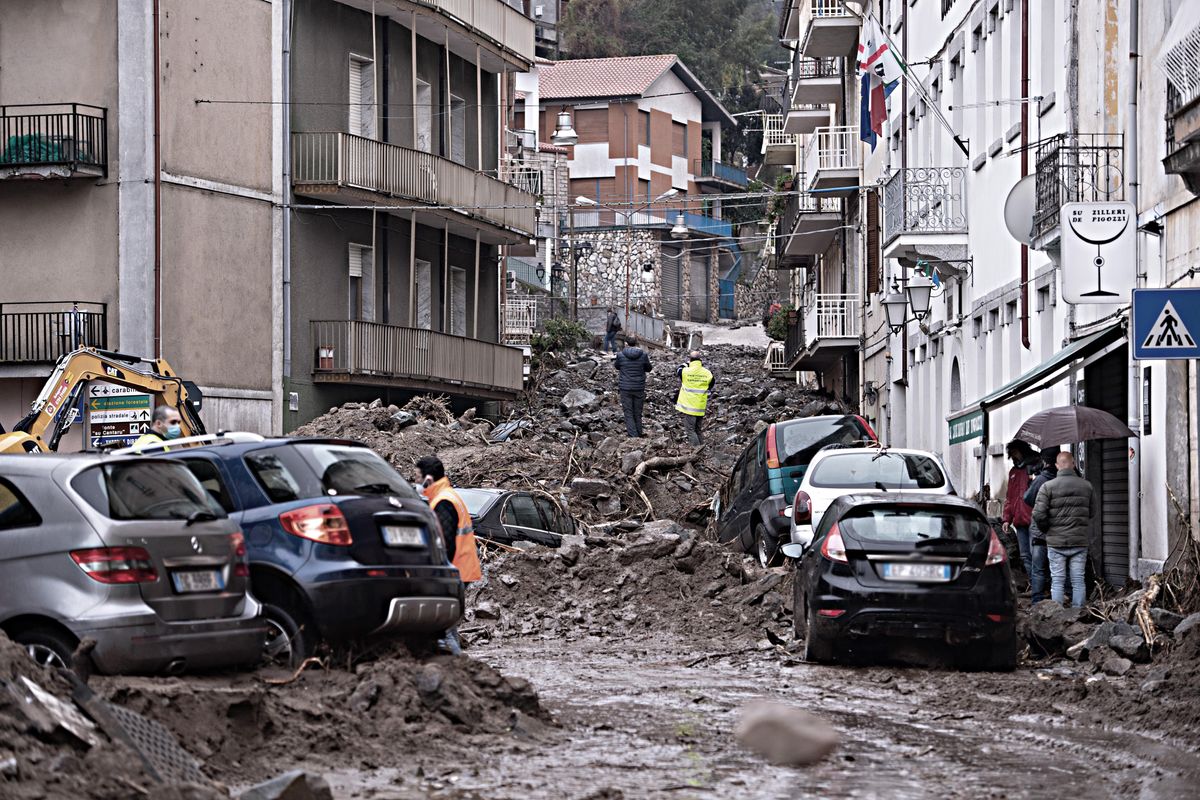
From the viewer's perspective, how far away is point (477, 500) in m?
23.6

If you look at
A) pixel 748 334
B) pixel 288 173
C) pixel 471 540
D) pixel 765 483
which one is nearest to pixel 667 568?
pixel 765 483

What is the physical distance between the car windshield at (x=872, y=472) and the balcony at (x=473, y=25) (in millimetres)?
20285

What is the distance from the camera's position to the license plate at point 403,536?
40.4 feet

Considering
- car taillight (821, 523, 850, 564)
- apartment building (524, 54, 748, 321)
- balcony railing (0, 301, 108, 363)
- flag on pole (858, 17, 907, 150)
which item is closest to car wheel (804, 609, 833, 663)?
car taillight (821, 523, 850, 564)

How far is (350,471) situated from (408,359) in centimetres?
2612

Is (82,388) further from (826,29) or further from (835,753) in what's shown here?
(826,29)

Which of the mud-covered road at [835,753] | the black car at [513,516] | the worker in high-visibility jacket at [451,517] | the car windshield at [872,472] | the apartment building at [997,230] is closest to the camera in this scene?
the mud-covered road at [835,753]

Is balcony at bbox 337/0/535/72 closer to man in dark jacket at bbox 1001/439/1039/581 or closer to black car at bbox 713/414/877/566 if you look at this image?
black car at bbox 713/414/877/566

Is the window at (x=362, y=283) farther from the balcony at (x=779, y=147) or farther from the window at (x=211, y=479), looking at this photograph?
the balcony at (x=779, y=147)

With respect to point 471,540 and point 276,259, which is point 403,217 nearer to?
point 276,259

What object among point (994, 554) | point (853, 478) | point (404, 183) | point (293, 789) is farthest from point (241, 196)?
point (293, 789)

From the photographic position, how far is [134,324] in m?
33.4

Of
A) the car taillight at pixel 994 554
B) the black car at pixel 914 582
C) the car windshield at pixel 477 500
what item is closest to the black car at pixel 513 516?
the car windshield at pixel 477 500

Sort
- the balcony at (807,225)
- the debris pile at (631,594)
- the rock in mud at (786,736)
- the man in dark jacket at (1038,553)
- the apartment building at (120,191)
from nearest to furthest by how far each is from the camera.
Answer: the rock in mud at (786,736) → the debris pile at (631,594) → the man in dark jacket at (1038,553) → the apartment building at (120,191) → the balcony at (807,225)
